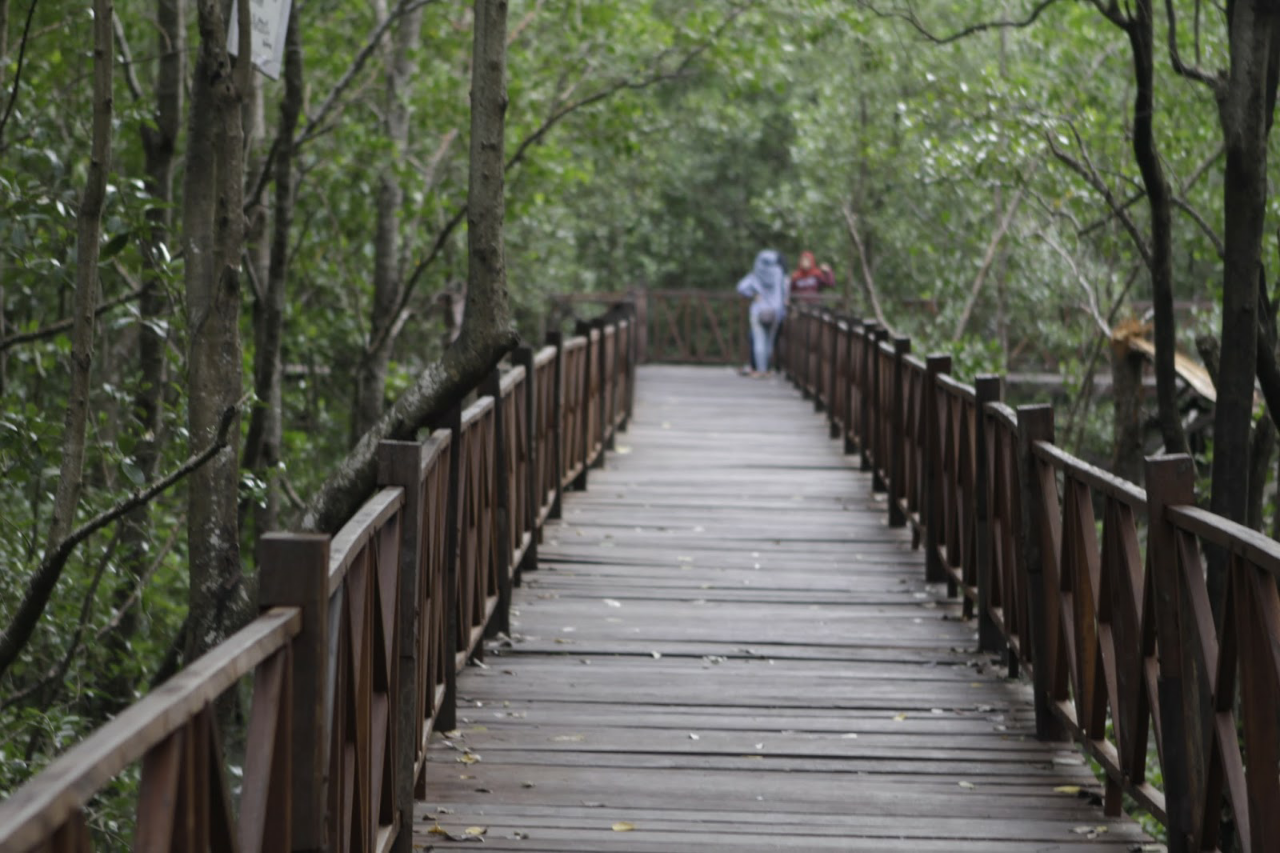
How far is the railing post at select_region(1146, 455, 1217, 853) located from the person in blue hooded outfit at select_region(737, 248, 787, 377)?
54.9 feet

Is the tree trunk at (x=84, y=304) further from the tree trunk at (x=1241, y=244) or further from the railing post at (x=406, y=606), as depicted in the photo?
the tree trunk at (x=1241, y=244)

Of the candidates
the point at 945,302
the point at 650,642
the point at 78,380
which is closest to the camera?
the point at 78,380

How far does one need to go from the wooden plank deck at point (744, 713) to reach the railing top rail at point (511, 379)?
3.60 feet

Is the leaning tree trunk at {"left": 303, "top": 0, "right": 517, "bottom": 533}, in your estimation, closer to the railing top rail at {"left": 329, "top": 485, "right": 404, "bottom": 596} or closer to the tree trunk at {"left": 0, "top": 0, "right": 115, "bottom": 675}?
the tree trunk at {"left": 0, "top": 0, "right": 115, "bottom": 675}

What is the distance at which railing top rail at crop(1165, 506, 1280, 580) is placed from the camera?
10.5 ft

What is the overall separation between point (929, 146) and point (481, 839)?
27.3 feet

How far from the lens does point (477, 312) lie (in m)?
5.12

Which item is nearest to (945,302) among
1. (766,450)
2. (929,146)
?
(766,450)

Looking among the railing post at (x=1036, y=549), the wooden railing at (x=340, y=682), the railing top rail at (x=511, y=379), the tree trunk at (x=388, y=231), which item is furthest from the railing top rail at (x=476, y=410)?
the tree trunk at (x=388, y=231)

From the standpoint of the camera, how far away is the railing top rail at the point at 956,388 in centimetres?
686

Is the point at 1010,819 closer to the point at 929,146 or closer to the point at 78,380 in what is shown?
the point at 78,380

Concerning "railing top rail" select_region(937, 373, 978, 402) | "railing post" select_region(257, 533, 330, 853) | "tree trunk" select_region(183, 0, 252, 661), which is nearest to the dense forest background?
"tree trunk" select_region(183, 0, 252, 661)

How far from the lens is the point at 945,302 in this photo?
20.6m

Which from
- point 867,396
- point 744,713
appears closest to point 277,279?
point 744,713
